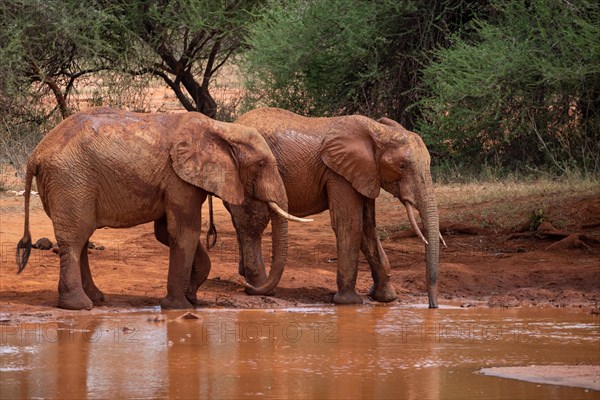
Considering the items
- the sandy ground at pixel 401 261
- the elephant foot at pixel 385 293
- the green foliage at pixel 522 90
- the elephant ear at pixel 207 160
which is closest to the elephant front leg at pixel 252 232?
the sandy ground at pixel 401 261

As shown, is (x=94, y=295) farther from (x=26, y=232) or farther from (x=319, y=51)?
(x=319, y=51)

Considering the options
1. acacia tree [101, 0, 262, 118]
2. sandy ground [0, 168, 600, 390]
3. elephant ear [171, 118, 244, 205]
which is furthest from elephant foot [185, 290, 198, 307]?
acacia tree [101, 0, 262, 118]

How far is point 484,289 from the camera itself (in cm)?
1197

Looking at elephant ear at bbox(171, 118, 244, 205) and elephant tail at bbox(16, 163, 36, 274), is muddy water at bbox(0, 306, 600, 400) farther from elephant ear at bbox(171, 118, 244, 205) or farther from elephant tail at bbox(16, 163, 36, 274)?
elephant ear at bbox(171, 118, 244, 205)

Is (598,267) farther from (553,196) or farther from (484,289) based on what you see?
(553,196)

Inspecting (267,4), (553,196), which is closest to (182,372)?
(553,196)

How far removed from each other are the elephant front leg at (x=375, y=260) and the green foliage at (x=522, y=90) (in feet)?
16.9

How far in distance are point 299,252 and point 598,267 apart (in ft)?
10.1

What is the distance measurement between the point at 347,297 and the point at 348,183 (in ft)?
3.26

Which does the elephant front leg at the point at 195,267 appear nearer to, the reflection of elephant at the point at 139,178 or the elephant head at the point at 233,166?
the reflection of elephant at the point at 139,178

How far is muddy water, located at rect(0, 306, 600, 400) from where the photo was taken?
720cm

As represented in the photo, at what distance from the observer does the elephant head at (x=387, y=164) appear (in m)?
10.9

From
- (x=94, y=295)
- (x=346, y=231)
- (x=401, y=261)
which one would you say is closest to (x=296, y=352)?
(x=94, y=295)

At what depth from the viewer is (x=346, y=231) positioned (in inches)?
435
